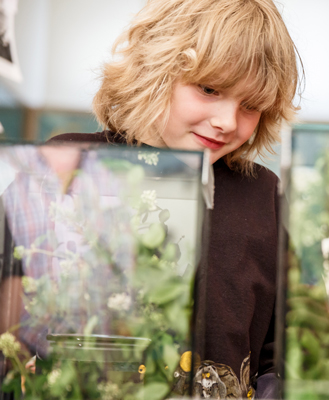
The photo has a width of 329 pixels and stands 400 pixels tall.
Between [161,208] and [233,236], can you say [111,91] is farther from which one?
[161,208]

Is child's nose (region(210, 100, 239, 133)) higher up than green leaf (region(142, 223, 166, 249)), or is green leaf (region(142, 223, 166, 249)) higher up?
child's nose (region(210, 100, 239, 133))

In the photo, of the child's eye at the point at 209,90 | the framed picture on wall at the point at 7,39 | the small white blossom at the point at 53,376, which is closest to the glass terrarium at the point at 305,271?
the small white blossom at the point at 53,376

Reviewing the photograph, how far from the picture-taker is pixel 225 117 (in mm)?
604

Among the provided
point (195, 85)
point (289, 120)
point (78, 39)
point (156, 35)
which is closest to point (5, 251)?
point (195, 85)

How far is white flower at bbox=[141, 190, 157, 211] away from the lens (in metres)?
0.37

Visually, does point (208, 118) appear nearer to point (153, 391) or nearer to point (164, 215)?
point (164, 215)

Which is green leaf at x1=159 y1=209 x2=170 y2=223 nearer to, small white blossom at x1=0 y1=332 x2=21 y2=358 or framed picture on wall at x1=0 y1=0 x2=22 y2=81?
small white blossom at x1=0 y1=332 x2=21 y2=358

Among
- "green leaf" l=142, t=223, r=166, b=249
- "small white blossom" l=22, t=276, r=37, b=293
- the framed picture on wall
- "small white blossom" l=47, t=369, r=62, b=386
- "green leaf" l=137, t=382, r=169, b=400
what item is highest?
the framed picture on wall

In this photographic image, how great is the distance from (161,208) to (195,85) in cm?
33

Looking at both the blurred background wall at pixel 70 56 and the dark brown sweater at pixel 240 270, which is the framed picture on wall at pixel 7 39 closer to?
the blurred background wall at pixel 70 56

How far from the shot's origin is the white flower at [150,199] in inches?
14.4

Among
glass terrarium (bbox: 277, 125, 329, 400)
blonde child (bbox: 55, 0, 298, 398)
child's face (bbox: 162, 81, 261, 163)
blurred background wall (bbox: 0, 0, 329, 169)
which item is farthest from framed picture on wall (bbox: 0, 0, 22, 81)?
glass terrarium (bbox: 277, 125, 329, 400)

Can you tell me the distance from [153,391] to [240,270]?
1.30 feet

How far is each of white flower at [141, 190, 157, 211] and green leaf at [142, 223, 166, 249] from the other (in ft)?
0.06
